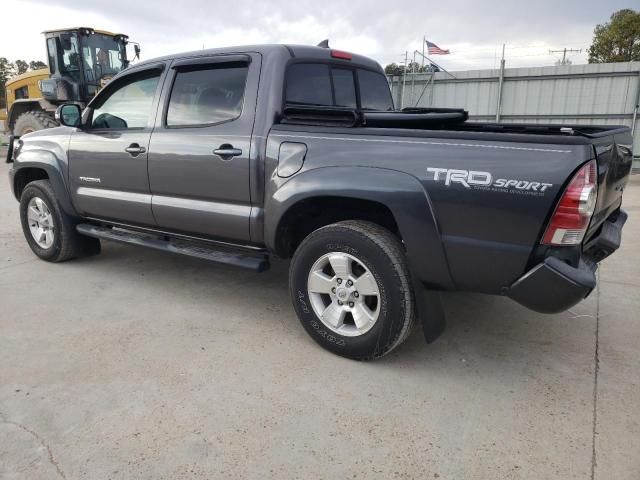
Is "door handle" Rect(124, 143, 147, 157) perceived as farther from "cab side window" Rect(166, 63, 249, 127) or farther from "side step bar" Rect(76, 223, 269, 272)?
"side step bar" Rect(76, 223, 269, 272)

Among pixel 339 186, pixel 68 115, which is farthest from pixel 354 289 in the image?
pixel 68 115

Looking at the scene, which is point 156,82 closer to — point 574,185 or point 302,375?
point 302,375

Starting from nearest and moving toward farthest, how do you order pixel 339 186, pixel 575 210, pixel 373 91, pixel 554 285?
pixel 575 210, pixel 554 285, pixel 339 186, pixel 373 91

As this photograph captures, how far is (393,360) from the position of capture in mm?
3031

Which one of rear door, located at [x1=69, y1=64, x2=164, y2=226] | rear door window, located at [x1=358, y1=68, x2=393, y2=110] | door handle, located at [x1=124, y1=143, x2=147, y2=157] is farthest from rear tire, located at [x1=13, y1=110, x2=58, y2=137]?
rear door window, located at [x1=358, y1=68, x2=393, y2=110]

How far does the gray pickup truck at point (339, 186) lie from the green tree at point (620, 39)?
1062 inches

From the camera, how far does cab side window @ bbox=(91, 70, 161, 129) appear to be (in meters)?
3.89

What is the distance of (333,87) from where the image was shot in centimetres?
377

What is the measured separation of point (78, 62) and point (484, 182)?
12.0m

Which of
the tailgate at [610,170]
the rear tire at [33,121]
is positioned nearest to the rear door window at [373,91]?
the tailgate at [610,170]

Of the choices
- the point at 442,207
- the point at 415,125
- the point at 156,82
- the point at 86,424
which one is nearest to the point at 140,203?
the point at 156,82

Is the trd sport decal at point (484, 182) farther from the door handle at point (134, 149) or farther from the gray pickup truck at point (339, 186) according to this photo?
the door handle at point (134, 149)

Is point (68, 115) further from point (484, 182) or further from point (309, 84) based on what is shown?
point (484, 182)

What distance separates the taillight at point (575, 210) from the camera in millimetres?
2217
